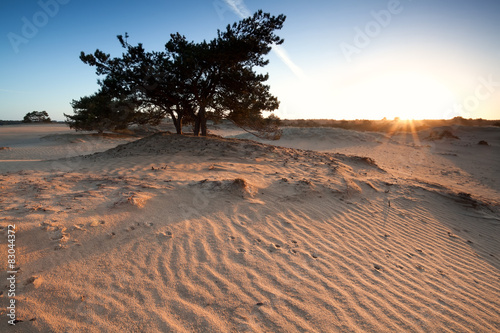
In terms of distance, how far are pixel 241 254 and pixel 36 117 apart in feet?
172

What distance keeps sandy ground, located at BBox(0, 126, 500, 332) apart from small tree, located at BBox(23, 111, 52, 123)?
147ft

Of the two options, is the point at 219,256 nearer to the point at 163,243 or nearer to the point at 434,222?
the point at 163,243

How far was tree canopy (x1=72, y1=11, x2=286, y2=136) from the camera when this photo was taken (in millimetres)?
8164

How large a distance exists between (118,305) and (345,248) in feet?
10.0

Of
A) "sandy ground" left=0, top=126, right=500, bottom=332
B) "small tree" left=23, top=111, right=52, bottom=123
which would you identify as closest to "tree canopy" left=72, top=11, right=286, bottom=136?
"sandy ground" left=0, top=126, right=500, bottom=332

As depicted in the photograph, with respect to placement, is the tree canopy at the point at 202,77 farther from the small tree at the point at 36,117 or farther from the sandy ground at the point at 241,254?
the small tree at the point at 36,117

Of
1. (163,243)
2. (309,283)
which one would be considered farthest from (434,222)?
(163,243)

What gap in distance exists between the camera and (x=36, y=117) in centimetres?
3947

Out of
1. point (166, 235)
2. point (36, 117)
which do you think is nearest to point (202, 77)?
point (166, 235)

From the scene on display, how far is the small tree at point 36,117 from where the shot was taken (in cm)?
3884

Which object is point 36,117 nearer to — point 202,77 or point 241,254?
point 202,77

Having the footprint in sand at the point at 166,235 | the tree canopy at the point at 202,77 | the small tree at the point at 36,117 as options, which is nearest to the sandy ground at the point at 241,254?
the footprint in sand at the point at 166,235

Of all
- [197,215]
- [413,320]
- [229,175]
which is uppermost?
[229,175]

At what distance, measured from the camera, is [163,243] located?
3111 millimetres
